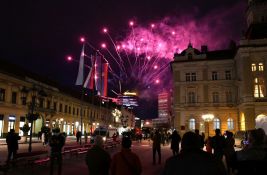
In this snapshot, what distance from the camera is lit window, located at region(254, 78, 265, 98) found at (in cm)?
4881

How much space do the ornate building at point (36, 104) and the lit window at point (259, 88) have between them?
2630cm

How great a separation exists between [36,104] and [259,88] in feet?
113

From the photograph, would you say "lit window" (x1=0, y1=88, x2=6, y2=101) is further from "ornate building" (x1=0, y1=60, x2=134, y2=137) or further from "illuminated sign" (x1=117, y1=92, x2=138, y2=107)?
"illuminated sign" (x1=117, y1=92, x2=138, y2=107)

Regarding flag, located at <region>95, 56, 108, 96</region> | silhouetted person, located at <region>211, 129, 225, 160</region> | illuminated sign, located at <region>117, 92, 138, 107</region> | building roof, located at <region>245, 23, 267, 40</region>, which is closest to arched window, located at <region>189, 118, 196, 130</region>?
building roof, located at <region>245, 23, 267, 40</region>

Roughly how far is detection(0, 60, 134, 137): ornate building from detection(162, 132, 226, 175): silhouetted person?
2432 cm

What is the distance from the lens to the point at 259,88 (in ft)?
161

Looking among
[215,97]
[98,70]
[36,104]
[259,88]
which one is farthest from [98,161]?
[215,97]

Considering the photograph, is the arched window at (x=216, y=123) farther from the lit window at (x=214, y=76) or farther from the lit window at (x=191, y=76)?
the lit window at (x=191, y=76)

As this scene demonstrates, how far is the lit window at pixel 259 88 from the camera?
4881cm

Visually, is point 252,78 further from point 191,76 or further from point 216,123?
point 191,76

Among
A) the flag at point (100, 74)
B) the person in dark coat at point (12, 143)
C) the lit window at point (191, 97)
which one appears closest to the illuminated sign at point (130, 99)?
the lit window at point (191, 97)

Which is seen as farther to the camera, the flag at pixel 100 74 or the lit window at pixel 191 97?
the lit window at pixel 191 97

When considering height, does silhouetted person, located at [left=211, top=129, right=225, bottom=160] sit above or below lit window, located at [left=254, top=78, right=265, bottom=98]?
below

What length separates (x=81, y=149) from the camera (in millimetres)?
21422
